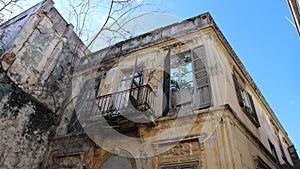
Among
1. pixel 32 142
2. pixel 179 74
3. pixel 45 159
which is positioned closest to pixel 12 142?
pixel 32 142

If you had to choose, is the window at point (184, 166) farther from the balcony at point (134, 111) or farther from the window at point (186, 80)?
the window at point (186, 80)

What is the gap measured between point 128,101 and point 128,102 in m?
0.06

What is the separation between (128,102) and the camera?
6836 millimetres

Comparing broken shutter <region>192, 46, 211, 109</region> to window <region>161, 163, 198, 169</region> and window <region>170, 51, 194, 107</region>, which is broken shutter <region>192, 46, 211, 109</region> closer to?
window <region>170, 51, 194, 107</region>

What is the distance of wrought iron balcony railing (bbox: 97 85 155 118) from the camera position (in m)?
6.34

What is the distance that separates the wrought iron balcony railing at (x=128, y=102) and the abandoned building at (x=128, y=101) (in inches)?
1.4

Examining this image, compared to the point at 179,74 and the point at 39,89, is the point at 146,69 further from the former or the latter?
the point at 39,89

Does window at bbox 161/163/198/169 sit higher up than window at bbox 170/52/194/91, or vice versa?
window at bbox 170/52/194/91

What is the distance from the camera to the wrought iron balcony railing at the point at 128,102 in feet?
20.8

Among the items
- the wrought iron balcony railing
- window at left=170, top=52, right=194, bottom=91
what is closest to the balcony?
the wrought iron balcony railing

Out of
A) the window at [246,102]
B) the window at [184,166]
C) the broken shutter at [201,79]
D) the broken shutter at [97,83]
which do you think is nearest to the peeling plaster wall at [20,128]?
the broken shutter at [97,83]

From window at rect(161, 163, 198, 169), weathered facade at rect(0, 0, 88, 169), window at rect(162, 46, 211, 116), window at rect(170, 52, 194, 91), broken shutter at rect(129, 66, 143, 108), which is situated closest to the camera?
window at rect(161, 163, 198, 169)

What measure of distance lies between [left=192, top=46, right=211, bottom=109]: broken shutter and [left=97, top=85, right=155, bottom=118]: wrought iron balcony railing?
147 centimetres

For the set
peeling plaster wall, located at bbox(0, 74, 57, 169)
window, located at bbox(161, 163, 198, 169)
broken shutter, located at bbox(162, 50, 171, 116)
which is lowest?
window, located at bbox(161, 163, 198, 169)
